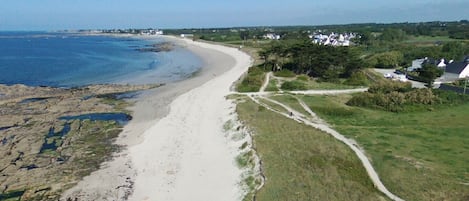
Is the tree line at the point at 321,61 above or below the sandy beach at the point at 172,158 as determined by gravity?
above

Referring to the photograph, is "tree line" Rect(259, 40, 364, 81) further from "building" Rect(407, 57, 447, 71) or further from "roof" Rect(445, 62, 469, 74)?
"building" Rect(407, 57, 447, 71)

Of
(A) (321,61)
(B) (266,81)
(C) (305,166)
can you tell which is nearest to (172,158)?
(C) (305,166)

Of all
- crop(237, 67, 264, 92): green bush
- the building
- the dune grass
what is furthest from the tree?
crop(237, 67, 264, 92): green bush

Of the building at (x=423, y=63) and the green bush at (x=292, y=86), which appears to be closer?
the green bush at (x=292, y=86)

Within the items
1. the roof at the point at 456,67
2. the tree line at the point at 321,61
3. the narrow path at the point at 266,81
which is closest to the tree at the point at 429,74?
the roof at the point at 456,67

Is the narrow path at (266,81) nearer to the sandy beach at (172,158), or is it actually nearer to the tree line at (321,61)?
the tree line at (321,61)

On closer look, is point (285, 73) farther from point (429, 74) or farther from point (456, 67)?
point (456, 67)
